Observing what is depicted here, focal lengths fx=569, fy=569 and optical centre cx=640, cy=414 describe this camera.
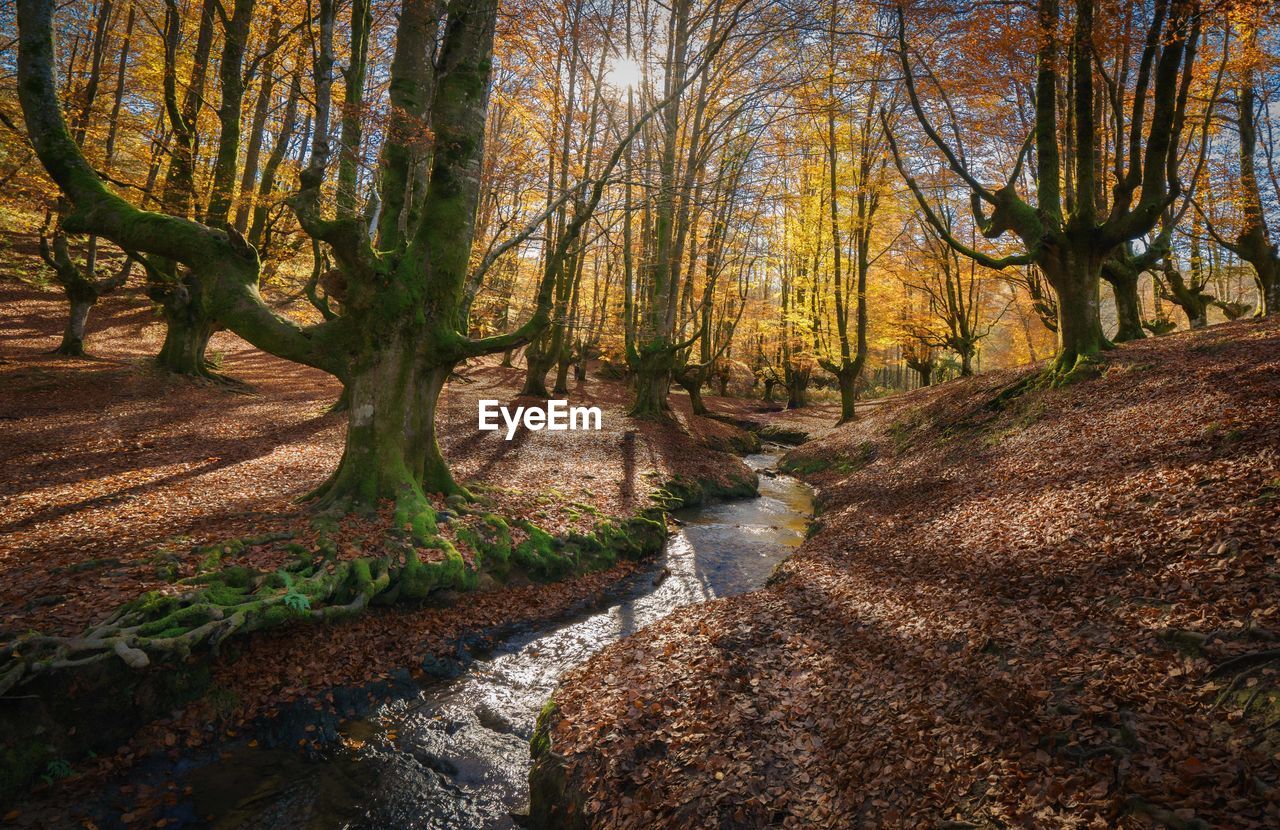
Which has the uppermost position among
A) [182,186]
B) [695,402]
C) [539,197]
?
[539,197]

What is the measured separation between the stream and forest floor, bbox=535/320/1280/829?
0.56m

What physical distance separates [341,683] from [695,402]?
20350 millimetres

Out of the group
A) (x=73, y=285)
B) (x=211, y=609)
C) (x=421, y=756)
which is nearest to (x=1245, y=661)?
(x=421, y=756)

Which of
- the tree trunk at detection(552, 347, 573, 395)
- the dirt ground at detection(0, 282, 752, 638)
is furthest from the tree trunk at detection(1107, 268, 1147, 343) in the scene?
the tree trunk at detection(552, 347, 573, 395)

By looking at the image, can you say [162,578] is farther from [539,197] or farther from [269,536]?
[539,197]

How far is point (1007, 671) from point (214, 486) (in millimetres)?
10253

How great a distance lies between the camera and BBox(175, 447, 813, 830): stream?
14.1 ft

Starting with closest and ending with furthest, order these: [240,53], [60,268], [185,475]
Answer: [185,475], [240,53], [60,268]

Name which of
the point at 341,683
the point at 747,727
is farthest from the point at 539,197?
the point at 747,727

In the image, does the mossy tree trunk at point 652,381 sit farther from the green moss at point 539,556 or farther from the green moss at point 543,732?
the green moss at point 543,732

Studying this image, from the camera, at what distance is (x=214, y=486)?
870 cm

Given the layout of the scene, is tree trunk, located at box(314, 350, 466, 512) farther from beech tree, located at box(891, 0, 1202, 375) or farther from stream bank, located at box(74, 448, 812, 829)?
beech tree, located at box(891, 0, 1202, 375)

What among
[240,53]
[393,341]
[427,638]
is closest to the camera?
[427,638]

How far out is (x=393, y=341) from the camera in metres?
7.84
